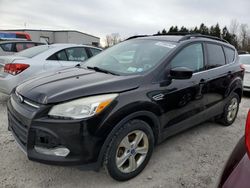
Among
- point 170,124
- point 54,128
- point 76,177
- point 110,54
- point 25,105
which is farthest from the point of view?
point 110,54

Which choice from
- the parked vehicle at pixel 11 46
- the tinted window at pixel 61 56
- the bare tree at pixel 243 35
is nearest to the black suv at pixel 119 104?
the tinted window at pixel 61 56

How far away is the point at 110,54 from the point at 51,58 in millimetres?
2298

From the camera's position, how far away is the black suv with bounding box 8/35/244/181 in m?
2.28

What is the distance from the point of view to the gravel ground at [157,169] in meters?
2.67

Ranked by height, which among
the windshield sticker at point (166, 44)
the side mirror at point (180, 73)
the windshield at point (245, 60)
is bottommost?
the windshield at point (245, 60)

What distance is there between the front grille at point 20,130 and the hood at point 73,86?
11.5 inches

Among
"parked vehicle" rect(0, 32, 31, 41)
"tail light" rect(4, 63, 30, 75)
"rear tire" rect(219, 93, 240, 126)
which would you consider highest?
"tail light" rect(4, 63, 30, 75)

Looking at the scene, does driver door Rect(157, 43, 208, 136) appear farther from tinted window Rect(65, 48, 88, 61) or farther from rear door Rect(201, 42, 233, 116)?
tinted window Rect(65, 48, 88, 61)

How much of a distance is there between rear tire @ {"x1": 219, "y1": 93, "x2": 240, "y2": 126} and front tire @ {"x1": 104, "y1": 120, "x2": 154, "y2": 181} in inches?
86.1

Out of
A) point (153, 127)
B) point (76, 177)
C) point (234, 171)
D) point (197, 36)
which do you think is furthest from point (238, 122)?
point (234, 171)

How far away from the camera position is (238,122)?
4.95 metres

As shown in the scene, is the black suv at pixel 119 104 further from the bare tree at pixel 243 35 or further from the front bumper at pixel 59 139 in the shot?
the bare tree at pixel 243 35

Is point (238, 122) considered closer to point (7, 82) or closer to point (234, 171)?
point (234, 171)

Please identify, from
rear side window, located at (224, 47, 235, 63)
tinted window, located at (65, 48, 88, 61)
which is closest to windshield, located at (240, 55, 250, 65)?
rear side window, located at (224, 47, 235, 63)
